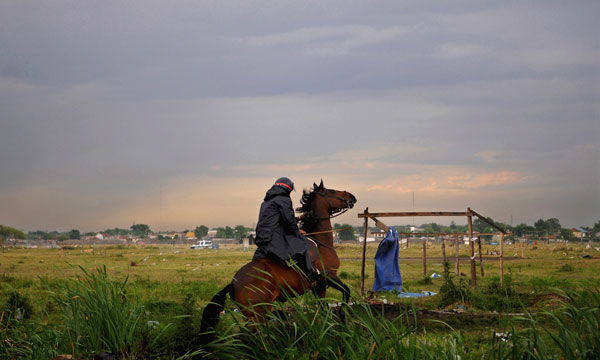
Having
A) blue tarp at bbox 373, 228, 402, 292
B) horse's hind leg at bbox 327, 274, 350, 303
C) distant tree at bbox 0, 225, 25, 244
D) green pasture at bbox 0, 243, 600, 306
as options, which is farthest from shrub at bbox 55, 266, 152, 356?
distant tree at bbox 0, 225, 25, 244

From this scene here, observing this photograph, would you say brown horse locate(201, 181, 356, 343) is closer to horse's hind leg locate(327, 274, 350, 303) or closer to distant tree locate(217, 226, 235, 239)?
horse's hind leg locate(327, 274, 350, 303)

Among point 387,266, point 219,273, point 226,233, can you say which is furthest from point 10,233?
point 387,266

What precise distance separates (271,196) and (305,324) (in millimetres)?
3477

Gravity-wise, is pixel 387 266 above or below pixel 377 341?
below

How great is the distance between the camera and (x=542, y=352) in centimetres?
468

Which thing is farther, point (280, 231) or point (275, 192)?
point (275, 192)

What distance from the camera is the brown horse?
7.44 m

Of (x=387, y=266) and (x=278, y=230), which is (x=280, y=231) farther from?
(x=387, y=266)

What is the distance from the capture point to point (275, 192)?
907 centimetres

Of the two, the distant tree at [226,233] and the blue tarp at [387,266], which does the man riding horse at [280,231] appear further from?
the distant tree at [226,233]

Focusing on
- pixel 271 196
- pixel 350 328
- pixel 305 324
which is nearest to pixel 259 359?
pixel 305 324

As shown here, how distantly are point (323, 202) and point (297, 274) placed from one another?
2.96 m

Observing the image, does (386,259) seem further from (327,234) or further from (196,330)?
(196,330)

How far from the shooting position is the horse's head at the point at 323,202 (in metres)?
11.5
